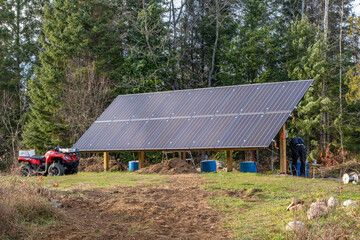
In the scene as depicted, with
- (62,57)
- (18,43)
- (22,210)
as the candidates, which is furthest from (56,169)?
(18,43)

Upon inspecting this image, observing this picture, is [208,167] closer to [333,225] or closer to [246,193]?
[246,193]

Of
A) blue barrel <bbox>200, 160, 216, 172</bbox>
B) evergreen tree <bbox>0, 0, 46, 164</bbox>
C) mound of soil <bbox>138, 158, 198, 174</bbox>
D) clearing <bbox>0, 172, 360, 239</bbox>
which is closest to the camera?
clearing <bbox>0, 172, 360, 239</bbox>

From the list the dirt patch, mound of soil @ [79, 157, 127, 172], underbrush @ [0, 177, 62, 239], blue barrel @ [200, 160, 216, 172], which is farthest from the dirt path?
mound of soil @ [79, 157, 127, 172]

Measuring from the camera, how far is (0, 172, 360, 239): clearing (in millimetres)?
7180

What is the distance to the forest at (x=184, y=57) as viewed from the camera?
79.9 feet

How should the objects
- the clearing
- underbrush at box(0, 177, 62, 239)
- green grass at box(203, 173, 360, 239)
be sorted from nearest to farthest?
underbrush at box(0, 177, 62, 239) < the clearing < green grass at box(203, 173, 360, 239)

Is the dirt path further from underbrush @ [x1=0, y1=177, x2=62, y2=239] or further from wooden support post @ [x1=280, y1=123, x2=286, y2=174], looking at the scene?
wooden support post @ [x1=280, y1=123, x2=286, y2=174]

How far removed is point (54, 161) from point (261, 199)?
862 centimetres

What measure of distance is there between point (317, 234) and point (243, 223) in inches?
69.9

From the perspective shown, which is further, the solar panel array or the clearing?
the solar panel array

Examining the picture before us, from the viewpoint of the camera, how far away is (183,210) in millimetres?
8820

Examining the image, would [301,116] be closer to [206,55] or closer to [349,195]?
[206,55]

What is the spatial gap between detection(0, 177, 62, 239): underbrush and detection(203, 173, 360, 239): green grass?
125 inches

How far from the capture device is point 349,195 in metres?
9.78
